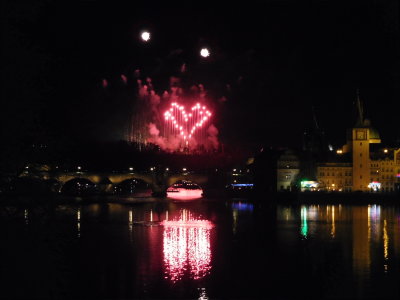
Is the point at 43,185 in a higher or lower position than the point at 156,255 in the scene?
higher

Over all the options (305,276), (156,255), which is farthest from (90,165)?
(305,276)

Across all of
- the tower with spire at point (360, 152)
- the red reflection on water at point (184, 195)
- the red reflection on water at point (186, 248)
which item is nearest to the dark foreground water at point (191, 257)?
the red reflection on water at point (186, 248)

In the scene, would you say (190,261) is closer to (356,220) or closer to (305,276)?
(305,276)

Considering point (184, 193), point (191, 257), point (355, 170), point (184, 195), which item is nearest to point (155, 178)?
point (184, 195)

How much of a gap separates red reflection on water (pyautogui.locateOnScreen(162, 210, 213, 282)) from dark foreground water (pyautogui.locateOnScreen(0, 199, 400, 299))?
0.04 m

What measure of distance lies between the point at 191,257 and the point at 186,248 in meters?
2.80

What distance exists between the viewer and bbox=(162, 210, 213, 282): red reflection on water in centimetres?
A: 2325

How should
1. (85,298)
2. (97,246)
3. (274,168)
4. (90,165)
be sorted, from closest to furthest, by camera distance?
(85,298) → (97,246) → (90,165) → (274,168)

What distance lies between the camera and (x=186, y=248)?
29422mm

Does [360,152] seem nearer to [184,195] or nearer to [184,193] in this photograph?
[184,195]

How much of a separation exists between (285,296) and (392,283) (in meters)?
4.27

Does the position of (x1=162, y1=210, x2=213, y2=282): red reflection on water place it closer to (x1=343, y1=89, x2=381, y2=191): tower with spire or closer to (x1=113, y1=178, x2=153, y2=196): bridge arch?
(x1=113, y1=178, x2=153, y2=196): bridge arch

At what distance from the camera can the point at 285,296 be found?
19.6m

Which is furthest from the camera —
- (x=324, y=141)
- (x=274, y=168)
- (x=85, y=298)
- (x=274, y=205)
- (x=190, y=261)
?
(x=324, y=141)
